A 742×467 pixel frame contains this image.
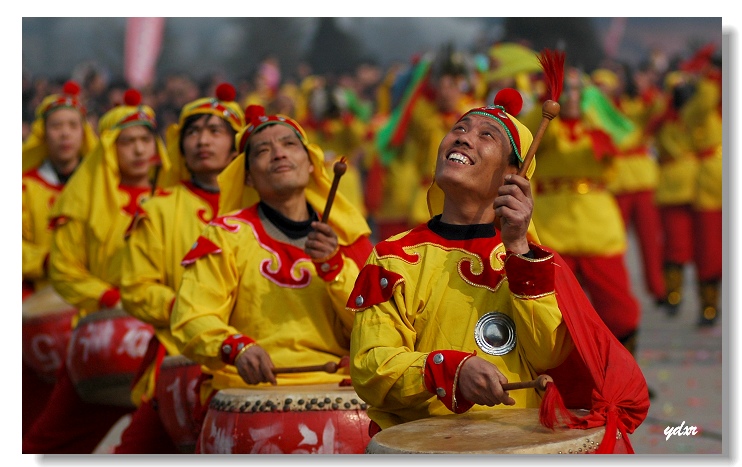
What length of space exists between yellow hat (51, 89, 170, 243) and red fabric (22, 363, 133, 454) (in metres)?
0.78

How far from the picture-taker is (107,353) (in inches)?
229

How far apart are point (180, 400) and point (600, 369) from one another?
2.12 m

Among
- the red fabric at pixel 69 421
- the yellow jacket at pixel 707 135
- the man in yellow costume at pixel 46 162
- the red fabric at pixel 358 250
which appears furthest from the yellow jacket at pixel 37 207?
the yellow jacket at pixel 707 135

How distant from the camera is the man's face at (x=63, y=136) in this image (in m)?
7.32

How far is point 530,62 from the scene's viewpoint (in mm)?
8289

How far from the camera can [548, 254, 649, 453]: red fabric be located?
10.9 ft

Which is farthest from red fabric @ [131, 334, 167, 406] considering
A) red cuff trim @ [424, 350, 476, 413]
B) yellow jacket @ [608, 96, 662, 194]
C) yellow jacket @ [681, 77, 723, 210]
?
yellow jacket @ [608, 96, 662, 194]

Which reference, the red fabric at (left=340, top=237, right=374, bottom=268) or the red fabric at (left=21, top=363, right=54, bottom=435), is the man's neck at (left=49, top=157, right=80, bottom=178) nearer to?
the red fabric at (left=21, top=363, right=54, bottom=435)

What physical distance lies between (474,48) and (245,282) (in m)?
8.97

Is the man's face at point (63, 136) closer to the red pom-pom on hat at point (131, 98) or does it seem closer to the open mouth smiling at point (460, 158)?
the red pom-pom on hat at point (131, 98)

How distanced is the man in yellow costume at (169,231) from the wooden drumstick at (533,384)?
2.41m

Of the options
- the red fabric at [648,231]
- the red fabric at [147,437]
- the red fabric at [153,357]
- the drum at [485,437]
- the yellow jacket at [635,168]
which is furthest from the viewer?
the yellow jacket at [635,168]
